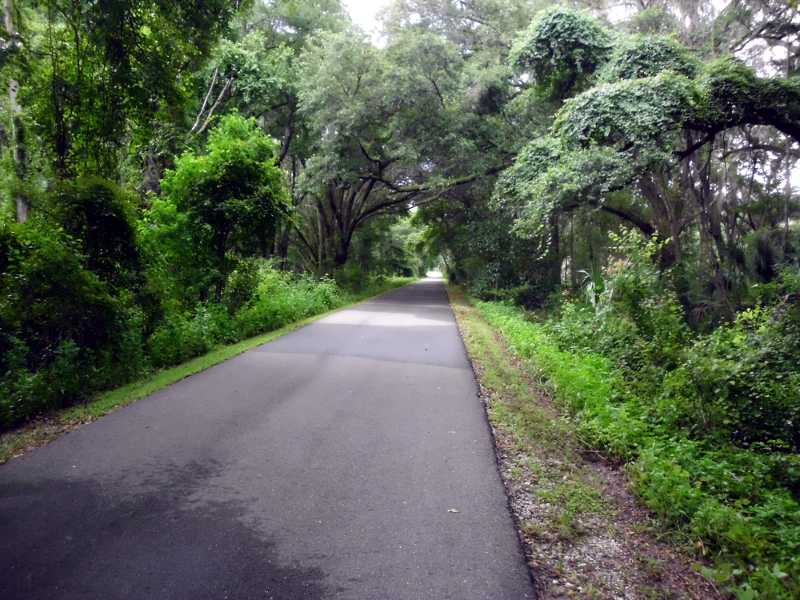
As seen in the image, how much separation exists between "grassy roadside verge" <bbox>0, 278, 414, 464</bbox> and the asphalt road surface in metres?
0.25

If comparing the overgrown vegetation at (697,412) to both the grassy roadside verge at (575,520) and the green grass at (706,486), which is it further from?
the grassy roadside verge at (575,520)

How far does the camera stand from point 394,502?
3.95 metres

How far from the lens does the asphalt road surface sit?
3006 millimetres

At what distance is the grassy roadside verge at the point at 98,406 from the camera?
5.17 metres

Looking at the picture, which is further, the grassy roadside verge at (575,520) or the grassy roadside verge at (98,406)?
the grassy roadside verge at (98,406)

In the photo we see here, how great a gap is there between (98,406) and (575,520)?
5483mm

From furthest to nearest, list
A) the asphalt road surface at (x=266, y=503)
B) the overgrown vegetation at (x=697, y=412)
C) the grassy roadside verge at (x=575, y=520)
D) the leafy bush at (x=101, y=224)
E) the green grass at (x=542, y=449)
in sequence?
1. the leafy bush at (x=101, y=224)
2. the green grass at (x=542, y=449)
3. the overgrown vegetation at (x=697, y=412)
4. the grassy roadside verge at (x=575, y=520)
5. the asphalt road surface at (x=266, y=503)

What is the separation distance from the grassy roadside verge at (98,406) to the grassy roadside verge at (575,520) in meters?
4.47

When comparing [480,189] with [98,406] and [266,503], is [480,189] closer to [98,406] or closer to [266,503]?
[98,406]

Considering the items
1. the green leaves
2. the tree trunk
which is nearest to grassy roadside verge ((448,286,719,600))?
the tree trunk

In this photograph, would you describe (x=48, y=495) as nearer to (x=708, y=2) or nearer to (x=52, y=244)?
(x=52, y=244)

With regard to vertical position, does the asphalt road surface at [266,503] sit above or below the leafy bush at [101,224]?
below

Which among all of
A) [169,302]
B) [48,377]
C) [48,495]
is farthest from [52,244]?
[48,495]

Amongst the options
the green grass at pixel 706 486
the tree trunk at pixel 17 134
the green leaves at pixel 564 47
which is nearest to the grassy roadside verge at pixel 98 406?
the tree trunk at pixel 17 134
